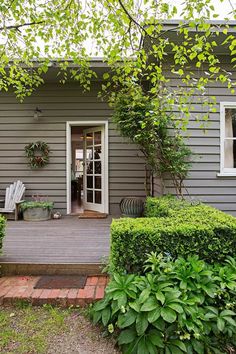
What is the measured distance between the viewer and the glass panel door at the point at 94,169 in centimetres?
575

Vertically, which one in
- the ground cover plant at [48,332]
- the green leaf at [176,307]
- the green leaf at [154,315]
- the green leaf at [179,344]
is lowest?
the ground cover plant at [48,332]

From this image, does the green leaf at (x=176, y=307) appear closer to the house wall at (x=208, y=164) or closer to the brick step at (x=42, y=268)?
the brick step at (x=42, y=268)

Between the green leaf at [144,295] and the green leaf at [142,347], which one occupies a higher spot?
the green leaf at [144,295]

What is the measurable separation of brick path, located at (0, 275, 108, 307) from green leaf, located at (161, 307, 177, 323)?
0.70 meters

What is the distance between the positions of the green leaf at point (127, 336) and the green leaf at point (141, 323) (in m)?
0.06

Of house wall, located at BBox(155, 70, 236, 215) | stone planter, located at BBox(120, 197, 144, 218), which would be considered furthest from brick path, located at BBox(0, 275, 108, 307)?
stone planter, located at BBox(120, 197, 144, 218)

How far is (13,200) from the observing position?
5.25m

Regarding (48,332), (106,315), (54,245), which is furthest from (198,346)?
(54,245)

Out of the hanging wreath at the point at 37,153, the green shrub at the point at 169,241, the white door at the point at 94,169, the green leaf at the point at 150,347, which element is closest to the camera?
the green leaf at the point at 150,347

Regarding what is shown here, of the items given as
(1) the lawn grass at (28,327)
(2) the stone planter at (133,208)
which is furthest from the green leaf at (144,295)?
(2) the stone planter at (133,208)

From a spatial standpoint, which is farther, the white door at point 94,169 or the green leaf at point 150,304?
the white door at point 94,169

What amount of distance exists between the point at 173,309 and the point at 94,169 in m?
4.39

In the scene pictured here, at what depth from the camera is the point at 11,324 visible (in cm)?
207

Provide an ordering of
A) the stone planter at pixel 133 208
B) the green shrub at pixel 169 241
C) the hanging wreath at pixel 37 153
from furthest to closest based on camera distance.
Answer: the hanging wreath at pixel 37 153, the stone planter at pixel 133 208, the green shrub at pixel 169 241
